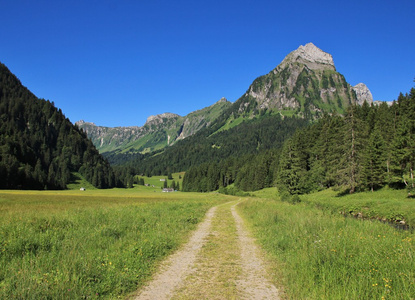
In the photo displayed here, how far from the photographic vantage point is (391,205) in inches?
1128

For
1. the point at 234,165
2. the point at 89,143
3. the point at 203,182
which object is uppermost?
the point at 89,143

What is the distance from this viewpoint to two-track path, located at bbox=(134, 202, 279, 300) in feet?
20.9

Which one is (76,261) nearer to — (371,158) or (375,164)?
(371,158)

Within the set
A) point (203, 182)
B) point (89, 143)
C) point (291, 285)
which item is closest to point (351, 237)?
point (291, 285)

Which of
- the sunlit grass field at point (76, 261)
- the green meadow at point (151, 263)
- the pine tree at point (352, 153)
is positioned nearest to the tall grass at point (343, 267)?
the green meadow at point (151, 263)

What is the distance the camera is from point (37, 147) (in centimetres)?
15262

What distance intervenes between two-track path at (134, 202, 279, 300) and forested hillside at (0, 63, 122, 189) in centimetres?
12802

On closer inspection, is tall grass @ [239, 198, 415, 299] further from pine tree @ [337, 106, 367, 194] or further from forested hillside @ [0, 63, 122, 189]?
forested hillside @ [0, 63, 122, 189]

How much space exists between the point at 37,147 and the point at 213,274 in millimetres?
181299

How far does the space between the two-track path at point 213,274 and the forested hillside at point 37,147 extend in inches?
Result: 5040

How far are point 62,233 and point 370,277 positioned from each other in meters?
12.9

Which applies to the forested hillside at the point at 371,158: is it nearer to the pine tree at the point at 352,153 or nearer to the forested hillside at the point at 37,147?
the pine tree at the point at 352,153

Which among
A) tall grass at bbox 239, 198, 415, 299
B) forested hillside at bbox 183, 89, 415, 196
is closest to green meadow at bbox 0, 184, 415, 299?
tall grass at bbox 239, 198, 415, 299

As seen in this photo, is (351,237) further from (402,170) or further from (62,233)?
(402,170)
